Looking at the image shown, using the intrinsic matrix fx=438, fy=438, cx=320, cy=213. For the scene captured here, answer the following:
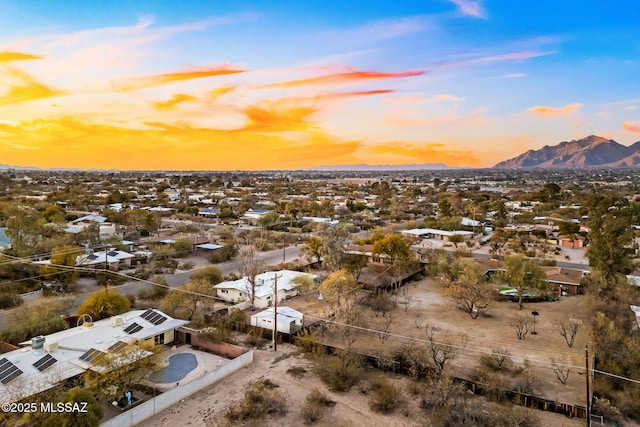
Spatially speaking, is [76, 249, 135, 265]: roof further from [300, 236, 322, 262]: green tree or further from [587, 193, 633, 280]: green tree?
[587, 193, 633, 280]: green tree

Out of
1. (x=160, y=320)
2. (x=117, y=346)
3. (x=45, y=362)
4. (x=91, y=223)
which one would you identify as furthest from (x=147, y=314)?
(x=91, y=223)

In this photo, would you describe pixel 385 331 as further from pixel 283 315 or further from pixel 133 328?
pixel 133 328

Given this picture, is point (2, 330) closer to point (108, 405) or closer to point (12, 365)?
point (12, 365)

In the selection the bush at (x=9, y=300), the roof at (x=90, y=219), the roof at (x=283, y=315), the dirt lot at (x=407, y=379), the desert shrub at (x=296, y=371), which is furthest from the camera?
the roof at (x=90, y=219)

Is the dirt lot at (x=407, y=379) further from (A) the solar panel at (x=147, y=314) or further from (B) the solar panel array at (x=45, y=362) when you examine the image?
(A) the solar panel at (x=147, y=314)

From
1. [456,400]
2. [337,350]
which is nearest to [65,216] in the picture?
[337,350]

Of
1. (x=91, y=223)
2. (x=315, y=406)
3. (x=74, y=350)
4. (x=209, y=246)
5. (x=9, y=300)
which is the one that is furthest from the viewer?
(x=91, y=223)

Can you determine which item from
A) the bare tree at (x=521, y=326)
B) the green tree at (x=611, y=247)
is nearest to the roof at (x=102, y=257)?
the bare tree at (x=521, y=326)
